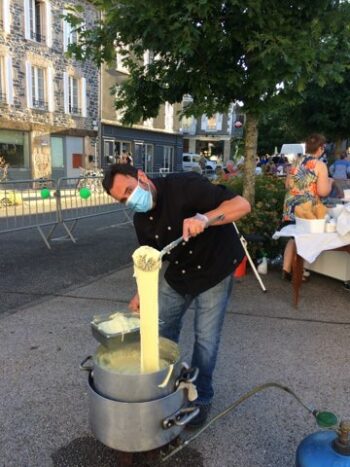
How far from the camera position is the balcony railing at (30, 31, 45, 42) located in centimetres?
1959

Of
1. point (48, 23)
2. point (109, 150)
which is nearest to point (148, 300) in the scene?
point (48, 23)

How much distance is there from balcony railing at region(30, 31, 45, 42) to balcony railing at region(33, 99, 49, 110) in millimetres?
2613

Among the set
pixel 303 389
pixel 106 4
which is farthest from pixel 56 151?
pixel 303 389

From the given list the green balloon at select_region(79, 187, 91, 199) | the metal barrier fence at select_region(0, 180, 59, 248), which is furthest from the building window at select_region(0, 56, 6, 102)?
the metal barrier fence at select_region(0, 180, 59, 248)

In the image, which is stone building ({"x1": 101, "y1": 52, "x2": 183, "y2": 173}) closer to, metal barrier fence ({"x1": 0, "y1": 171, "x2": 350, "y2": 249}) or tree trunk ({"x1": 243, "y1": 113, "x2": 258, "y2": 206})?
metal barrier fence ({"x1": 0, "y1": 171, "x2": 350, "y2": 249})

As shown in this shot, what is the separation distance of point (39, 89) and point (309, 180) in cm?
1842

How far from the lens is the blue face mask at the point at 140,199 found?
2211 millimetres

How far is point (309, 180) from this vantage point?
16.0 ft

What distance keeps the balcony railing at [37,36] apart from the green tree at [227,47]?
1607 centimetres

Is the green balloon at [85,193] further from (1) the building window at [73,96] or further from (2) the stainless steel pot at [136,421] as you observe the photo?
(1) the building window at [73,96]

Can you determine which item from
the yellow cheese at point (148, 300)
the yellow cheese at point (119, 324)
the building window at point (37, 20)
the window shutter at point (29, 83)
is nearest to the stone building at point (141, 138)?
the building window at point (37, 20)

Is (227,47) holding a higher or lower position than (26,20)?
lower

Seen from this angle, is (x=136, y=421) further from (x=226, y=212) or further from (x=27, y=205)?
(x=27, y=205)

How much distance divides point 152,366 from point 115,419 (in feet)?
0.88
